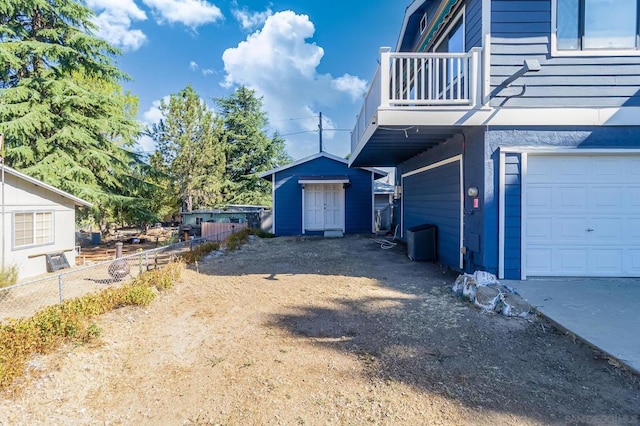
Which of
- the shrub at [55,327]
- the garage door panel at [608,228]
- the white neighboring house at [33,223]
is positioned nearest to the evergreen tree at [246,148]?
the white neighboring house at [33,223]

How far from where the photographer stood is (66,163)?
14.5 metres

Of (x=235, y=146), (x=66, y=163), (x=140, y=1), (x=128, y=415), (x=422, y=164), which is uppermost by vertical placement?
(x=140, y=1)

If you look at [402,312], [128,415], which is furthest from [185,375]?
[402,312]

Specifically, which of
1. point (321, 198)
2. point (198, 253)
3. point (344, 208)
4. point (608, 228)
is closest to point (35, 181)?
point (198, 253)

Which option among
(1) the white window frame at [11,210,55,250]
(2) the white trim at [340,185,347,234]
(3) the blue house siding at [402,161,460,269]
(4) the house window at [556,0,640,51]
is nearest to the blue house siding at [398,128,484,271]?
(3) the blue house siding at [402,161,460,269]

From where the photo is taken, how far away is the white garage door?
17.0 ft

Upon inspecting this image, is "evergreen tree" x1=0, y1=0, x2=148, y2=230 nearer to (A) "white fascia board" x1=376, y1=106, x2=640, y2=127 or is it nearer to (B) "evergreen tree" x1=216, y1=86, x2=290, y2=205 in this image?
(B) "evergreen tree" x1=216, y1=86, x2=290, y2=205

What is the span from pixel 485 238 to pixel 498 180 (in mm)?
952

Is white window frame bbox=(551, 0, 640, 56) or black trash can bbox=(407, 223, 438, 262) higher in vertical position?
white window frame bbox=(551, 0, 640, 56)

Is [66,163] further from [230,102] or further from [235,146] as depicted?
[230,102]

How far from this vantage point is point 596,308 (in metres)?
3.97

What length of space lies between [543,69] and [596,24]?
1036 millimetres

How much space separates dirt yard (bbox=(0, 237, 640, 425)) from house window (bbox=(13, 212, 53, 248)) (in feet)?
29.7

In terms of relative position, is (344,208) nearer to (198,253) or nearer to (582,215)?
(198,253)
